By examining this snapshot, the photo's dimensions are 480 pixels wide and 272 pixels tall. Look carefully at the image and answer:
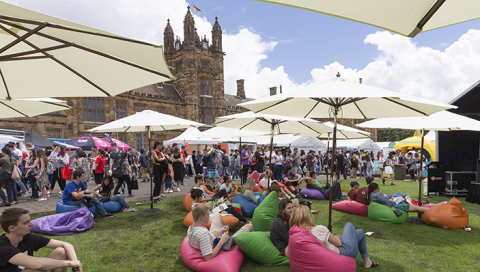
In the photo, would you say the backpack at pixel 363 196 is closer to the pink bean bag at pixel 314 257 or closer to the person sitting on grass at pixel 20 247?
the pink bean bag at pixel 314 257

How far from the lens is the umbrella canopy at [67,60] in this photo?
8.61ft

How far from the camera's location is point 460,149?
12.0 meters

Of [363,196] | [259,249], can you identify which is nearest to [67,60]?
[259,249]

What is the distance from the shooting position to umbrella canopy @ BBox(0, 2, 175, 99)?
2623 mm

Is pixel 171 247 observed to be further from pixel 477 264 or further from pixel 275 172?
pixel 275 172

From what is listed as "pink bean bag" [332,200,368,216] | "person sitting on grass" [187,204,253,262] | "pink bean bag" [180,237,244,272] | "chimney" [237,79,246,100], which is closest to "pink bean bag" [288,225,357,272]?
"pink bean bag" [180,237,244,272]

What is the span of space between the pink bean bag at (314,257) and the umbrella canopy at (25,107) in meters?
4.97

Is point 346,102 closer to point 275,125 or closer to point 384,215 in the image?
point 384,215

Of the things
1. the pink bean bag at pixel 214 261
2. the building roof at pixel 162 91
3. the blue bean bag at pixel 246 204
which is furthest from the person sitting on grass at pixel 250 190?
the building roof at pixel 162 91

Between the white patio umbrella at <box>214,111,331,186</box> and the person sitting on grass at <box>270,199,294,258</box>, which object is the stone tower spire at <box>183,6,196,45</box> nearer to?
the white patio umbrella at <box>214,111,331,186</box>

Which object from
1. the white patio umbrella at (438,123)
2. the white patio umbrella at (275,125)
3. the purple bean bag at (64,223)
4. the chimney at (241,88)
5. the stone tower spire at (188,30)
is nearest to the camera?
the purple bean bag at (64,223)

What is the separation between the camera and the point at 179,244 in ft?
17.4

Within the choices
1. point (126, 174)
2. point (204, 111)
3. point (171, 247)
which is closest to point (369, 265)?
point (171, 247)

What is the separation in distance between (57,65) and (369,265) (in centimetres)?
522
